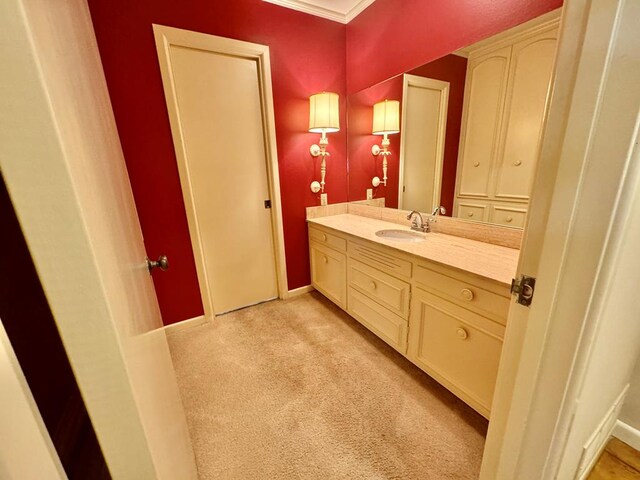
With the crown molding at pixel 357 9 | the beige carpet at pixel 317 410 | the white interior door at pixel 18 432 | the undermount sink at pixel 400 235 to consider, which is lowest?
the beige carpet at pixel 317 410

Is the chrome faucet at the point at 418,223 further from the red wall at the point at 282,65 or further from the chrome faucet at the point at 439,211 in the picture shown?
the red wall at the point at 282,65

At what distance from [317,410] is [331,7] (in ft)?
9.88

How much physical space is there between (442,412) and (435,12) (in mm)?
2441

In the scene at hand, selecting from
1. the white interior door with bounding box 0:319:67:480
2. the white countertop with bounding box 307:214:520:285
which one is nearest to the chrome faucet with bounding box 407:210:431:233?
the white countertop with bounding box 307:214:520:285

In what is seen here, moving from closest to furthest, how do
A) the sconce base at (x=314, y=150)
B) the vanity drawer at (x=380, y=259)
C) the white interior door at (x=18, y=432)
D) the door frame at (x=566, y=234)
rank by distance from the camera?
the white interior door at (x=18, y=432)
the door frame at (x=566, y=234)
the vanity drawer at (x=380, y=259)
the sconce base at (x=314, y=150)

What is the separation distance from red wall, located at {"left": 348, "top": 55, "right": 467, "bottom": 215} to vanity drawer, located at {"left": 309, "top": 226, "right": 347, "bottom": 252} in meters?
0.59

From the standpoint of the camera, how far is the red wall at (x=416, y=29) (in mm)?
1399

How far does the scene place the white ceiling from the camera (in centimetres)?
209

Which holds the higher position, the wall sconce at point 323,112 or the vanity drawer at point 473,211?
the wall sconce at point 323,112

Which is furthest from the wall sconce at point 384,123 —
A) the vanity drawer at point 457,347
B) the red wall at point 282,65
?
the vanity drawer at point 457,347

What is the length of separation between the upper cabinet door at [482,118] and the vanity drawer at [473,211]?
7 cm

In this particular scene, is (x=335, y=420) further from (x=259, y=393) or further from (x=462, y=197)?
(x=462, y=197)

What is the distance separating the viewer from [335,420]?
1.37 meters

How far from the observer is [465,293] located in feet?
4.03
